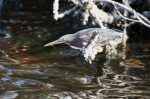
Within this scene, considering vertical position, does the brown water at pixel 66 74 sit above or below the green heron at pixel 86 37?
below

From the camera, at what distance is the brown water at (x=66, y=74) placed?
3.48 metres

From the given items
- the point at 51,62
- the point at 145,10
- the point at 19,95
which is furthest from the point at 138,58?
the point at 19,95

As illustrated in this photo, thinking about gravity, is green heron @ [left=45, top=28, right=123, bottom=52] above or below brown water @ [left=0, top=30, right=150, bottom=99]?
above

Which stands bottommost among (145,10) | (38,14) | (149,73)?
(149,73)

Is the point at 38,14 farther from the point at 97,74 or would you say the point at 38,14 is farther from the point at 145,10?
the point at 97,74

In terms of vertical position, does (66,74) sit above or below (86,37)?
below

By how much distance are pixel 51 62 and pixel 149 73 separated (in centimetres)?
160

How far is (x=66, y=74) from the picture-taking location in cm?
422

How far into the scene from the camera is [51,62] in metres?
4.87

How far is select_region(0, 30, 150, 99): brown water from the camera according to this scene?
3480mm

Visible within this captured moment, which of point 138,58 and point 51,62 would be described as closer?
point 51,62

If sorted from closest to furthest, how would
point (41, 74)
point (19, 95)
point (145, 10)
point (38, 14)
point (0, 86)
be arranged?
point (19, 95) < point (0, 86) < point (41, 74) < point (145, 10) < point (38, 14)

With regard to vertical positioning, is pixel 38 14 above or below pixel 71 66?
above

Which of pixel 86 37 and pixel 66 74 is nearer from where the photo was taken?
pixel 86 37
